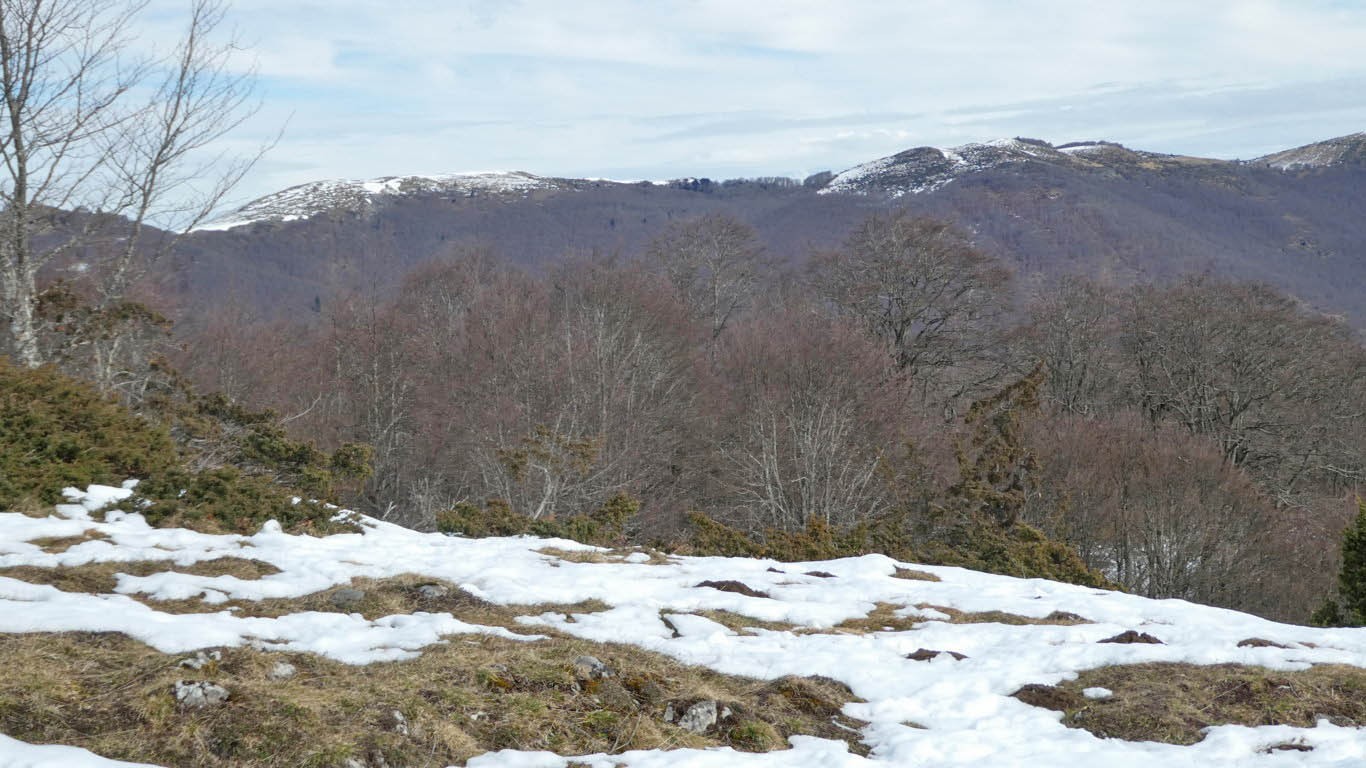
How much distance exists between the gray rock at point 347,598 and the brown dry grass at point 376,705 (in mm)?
1238

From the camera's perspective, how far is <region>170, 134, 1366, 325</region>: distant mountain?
102000 millimetres

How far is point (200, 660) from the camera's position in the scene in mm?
4379

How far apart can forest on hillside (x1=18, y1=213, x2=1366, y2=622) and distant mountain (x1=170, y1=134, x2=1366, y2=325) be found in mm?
34461

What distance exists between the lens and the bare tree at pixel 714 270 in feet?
147

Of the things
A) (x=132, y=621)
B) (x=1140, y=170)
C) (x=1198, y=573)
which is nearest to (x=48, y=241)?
(x=132, y=621)

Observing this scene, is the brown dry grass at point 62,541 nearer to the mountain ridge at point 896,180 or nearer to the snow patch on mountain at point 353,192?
the snow patch on mountain at point 353,192

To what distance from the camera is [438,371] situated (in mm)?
35406

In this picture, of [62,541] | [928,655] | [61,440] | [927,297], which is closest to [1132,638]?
[928,655]

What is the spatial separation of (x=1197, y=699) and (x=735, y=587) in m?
3.79

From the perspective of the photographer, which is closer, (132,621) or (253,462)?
(132,621)

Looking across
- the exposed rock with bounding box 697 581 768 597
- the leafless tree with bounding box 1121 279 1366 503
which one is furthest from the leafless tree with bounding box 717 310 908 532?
the exposed rock with bounding box 697 581 768 597

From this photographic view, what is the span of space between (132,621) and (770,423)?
2170cm

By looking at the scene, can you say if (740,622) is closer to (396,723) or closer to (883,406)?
(396,723)

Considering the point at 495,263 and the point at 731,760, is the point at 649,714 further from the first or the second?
the point at 495,263
